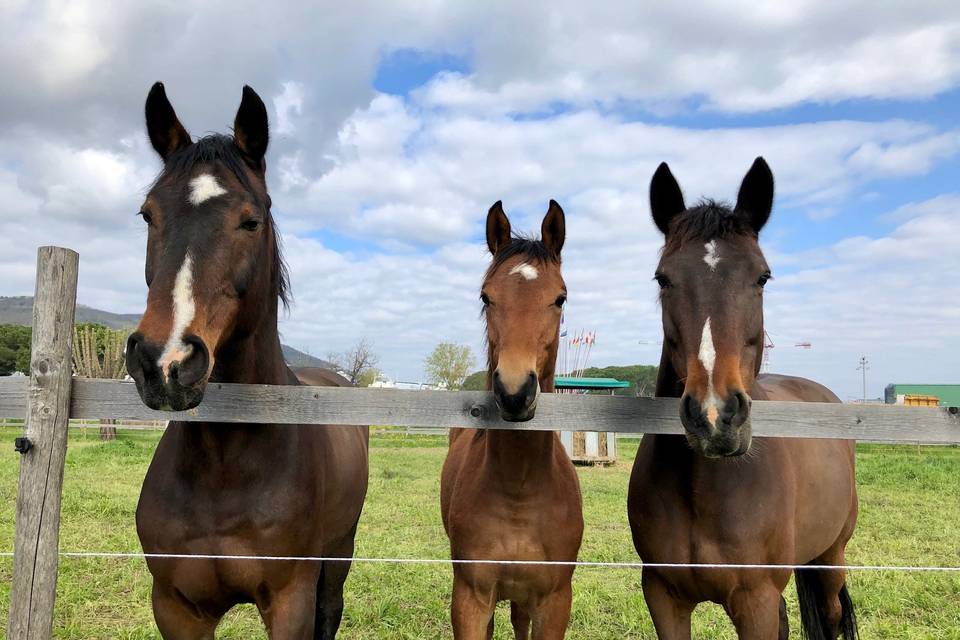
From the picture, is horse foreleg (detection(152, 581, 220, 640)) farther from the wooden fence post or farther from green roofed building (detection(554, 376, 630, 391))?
green roofed building (detection(554, 376, 630, 391))

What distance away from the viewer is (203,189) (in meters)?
2.57

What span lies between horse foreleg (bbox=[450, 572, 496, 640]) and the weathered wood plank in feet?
3.34

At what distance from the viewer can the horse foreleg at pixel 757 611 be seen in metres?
2.99

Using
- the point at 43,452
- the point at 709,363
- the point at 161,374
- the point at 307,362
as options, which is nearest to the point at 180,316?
the point at 161,374

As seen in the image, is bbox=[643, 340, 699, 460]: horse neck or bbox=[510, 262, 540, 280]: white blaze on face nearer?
bbox=[643, 340, 699, 460]: horse neck

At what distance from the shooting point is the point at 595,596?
578 cm

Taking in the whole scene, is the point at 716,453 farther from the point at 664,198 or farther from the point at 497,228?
the point at 497,228

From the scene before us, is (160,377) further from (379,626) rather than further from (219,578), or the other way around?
(379,626)

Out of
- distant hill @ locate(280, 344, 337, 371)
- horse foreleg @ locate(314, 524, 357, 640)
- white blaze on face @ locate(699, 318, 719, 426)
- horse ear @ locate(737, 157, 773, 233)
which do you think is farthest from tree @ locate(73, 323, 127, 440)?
white blaze on face @ locate(699, 318, 719, 426)

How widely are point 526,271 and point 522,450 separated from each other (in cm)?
90

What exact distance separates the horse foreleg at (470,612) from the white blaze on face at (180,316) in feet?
6.19

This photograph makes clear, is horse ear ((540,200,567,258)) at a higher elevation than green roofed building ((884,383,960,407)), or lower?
lower

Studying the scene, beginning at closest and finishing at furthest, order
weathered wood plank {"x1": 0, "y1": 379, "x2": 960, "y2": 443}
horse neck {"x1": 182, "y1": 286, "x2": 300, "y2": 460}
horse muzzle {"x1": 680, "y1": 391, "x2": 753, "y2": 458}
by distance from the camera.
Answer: horse muzzle {"x1": 680, "y1": 391, "x2": 753, "y2": 458}
weathered wood plank {"x1": 0, "y1": 379, "x2": 960, "y2": 443}
horse neck {"x1": 182, "y1": 286, "x2": 300, "y2": 460}

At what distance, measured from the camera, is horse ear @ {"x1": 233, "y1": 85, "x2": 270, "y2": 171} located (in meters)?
2.90
